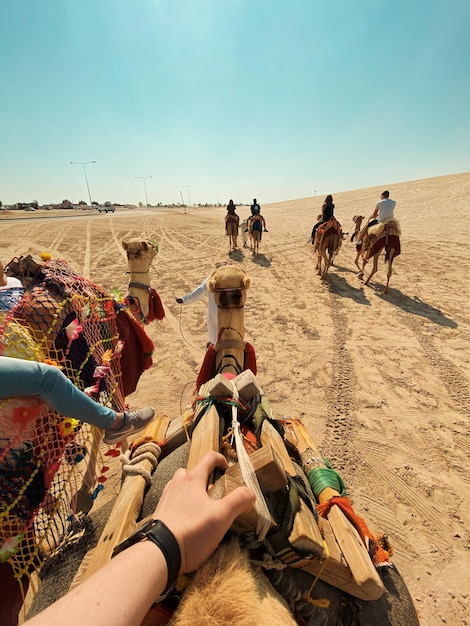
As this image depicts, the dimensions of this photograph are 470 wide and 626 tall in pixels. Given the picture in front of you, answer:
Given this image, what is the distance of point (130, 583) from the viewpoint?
66 centimetres

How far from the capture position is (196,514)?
2.72 ft

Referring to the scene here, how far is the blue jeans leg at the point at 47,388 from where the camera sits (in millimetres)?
1350

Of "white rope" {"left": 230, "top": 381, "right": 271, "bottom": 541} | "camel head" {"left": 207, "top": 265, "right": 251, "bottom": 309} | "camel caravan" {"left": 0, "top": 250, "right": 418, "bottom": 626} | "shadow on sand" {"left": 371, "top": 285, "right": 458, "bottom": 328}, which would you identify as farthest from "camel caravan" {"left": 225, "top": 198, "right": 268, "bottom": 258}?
"white rope" {"left": 230, "top": 381, "right": 271, "bottom": 541}

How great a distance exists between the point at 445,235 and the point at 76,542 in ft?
57.2

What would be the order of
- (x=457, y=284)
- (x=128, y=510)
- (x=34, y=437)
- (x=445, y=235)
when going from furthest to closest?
(x=445, y=235)
(x=457, y=284)
(x=34, y=437)
(x=128, y=510)

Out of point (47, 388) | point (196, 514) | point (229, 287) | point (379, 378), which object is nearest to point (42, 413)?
point (47, 388)

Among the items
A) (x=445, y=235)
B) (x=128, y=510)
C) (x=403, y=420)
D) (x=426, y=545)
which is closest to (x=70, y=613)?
A: (x=128, y=510)

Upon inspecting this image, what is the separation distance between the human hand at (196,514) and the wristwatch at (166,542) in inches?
0.6

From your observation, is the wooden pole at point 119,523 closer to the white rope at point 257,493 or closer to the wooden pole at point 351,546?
the white rope at point 257,493

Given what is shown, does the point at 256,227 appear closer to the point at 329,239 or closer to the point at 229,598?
the point at 329,239

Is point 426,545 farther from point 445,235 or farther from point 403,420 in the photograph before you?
point 445,235

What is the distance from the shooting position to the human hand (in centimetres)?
78

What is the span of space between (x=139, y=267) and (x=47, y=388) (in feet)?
7.10

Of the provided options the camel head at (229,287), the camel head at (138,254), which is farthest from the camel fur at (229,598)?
the camel head at (138,254)
